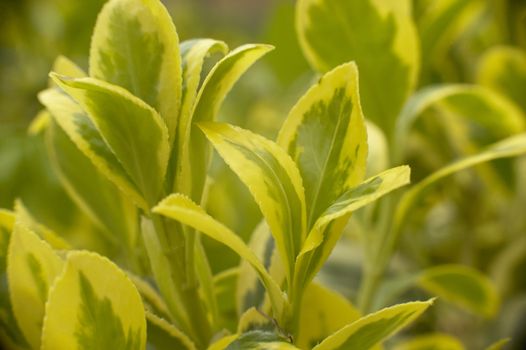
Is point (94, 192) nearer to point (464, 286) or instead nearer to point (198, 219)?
point (198, 219)

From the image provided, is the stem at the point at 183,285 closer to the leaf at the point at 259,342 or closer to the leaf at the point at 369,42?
the leaf at the point at 259,342

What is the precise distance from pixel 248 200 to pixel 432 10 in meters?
0.35

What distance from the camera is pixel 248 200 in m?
0.92

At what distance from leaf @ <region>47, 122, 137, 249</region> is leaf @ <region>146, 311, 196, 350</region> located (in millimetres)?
125

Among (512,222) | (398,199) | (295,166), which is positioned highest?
(295,166)

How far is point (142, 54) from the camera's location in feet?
1.27

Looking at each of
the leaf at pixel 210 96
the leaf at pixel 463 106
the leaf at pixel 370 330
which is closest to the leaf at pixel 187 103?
the leaf at pixel 210 96

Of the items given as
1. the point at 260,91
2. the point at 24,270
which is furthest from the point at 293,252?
the point at 260,91

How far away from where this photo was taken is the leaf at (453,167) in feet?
1.58

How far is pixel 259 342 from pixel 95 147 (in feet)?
0.44

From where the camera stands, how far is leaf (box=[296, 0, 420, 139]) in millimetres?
546

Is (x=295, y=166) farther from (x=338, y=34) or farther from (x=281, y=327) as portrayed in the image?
(x=338, y=34)

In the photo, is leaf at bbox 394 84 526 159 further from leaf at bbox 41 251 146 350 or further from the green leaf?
leaf at bbox 41 251 146 350

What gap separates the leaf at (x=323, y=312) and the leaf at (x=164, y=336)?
3.1 inches
